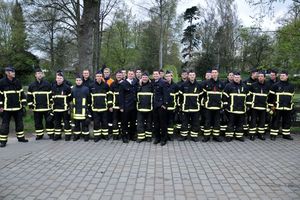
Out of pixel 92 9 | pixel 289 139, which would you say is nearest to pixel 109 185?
pixel 289 139

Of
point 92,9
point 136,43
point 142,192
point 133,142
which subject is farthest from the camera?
point 136,43

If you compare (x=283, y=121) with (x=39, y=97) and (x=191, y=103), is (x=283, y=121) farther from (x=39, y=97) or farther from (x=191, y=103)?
(x=39, y=97)

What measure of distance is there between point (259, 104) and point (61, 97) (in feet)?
20.7

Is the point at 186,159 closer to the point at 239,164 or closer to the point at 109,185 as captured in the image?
the point at 239,164

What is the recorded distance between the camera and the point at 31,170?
7.48 m

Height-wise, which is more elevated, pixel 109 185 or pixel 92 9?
pixel 92 9

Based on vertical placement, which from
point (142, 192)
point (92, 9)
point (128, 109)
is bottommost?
point (142, 192)

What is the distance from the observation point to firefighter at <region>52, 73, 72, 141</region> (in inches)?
424

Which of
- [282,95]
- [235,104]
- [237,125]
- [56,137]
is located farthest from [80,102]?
[282,95]

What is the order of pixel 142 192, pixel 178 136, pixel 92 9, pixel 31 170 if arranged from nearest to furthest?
pixel 142 192 → pixel 31 170 → pixel 178 136 → pixel 92 9

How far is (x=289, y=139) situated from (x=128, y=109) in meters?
5.36

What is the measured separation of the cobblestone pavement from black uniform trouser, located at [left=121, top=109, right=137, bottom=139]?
0.50 m

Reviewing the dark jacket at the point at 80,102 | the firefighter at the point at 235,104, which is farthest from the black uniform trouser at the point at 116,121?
the firefighter at the point at 235,104

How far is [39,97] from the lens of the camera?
1074cm
